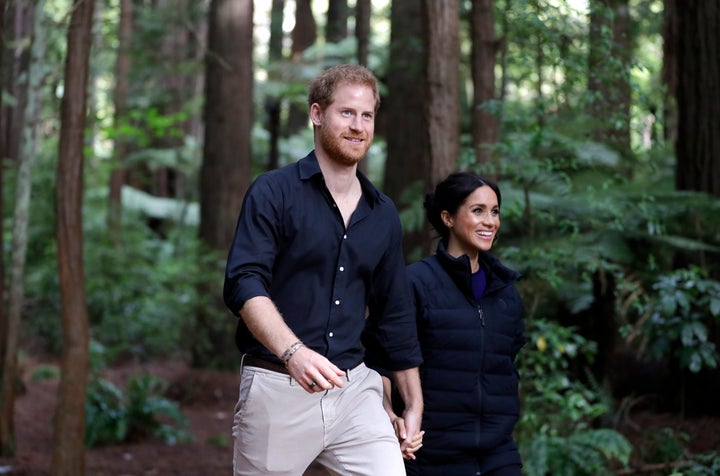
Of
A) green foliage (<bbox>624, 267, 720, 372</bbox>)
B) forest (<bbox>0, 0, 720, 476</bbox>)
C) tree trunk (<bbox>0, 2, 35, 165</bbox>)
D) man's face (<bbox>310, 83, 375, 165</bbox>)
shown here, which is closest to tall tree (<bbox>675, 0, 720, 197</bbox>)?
forest (<bbox>0, 0, 720, 476</bbox>)

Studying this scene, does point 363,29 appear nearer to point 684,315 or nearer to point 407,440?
point 684,315

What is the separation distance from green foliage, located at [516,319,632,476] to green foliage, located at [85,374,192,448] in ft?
15.3

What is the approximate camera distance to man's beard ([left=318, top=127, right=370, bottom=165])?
13.1 ft

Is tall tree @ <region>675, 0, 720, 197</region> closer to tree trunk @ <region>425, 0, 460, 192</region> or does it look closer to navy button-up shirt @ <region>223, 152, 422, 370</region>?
tree trunk @ <region>425, 0, 460, 192</region>

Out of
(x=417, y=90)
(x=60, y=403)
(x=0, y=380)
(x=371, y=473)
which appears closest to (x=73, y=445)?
(x=60, y=403)

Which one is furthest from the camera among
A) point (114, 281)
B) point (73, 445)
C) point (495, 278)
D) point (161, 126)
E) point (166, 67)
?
point (161, 126)

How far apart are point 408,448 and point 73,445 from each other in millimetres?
4104

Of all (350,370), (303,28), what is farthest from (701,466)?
(303,28)

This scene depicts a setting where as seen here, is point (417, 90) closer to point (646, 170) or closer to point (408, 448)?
point (646, 170)

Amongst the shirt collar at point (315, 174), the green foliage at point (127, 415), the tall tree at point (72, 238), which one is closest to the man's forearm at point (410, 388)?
the shirt collar at point (315, 174)

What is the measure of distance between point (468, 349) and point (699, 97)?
5.57 m

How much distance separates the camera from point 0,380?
9.17 m

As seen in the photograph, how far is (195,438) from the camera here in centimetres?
1116

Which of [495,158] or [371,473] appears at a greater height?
[495,158]
